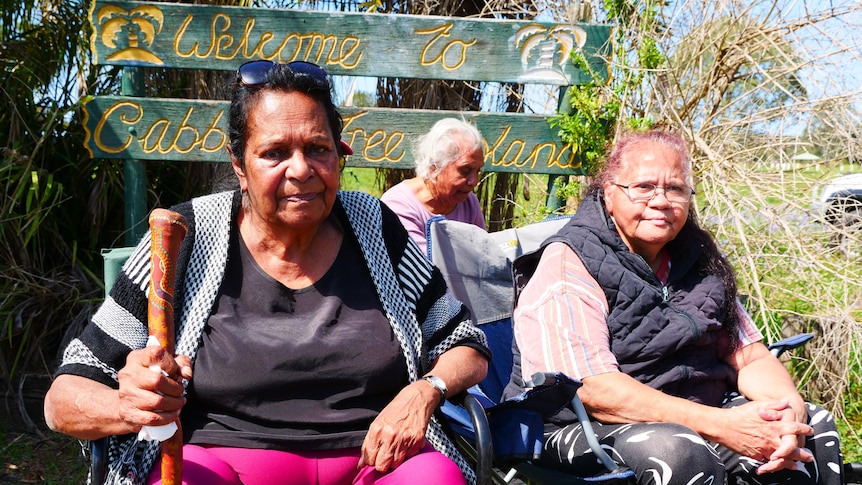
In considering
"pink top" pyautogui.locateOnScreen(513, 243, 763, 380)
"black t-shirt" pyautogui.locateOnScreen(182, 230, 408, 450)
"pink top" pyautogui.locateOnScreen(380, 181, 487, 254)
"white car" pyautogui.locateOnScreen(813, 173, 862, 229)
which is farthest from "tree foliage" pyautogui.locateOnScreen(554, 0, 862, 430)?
"black t-shirt" pyautogui.locateOnScreen(182, 230, 408, 450)

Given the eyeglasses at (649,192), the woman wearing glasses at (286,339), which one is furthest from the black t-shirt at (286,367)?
the eyeglasses at (649,192)

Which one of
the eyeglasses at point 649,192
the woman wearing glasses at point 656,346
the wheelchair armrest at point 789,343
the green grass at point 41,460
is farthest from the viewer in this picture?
the green grass at point 41,460

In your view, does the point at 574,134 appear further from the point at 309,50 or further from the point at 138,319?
the point at 138,319

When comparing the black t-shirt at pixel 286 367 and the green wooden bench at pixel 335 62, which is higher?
the green wooden bench at pixel 335 62

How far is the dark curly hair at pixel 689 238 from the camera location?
9.09 ft

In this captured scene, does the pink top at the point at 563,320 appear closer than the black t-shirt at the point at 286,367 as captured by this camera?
No

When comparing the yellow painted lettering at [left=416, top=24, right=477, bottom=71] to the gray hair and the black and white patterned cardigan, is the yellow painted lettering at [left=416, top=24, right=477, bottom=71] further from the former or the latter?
the black and white patterned cardigan

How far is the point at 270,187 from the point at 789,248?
9.68ft

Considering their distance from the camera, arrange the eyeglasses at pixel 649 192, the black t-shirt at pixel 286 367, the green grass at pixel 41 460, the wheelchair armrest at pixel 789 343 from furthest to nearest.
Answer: the green grass at pixel 41 460 < the wheelchair armrest at pixel 789 343 < the eyeglasses at pixel 649 192 < the black t-shirt at pixel 286 367

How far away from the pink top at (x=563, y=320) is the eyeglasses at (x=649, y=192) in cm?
31

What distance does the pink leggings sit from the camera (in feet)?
6.31

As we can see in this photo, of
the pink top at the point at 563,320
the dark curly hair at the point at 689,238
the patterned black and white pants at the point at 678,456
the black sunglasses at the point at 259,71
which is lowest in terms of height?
the patterned black and white pants at the point at 678,456

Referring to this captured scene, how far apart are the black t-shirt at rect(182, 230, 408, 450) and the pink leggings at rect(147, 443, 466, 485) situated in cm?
3

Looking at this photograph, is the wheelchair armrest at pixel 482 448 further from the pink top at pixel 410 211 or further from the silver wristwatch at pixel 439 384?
the pink top at pixel 410 211
